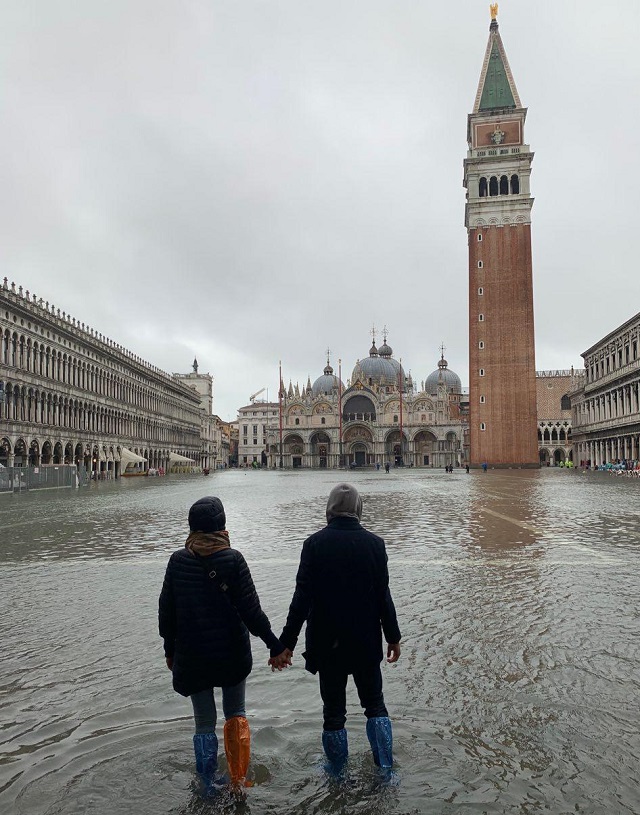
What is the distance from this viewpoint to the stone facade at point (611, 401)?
183 ft

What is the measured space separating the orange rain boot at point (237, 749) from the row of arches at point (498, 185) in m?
76.2

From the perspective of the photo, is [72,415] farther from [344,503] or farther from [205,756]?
[344,503]

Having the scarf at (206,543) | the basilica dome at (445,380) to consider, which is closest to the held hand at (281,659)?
the scarf at (206,543)

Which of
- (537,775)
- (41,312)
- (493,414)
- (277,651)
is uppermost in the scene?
(41,312)

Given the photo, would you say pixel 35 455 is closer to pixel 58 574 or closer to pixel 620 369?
pixel 58 574

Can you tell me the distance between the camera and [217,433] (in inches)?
5202

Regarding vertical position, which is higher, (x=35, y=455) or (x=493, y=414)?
(x=493, y=414)

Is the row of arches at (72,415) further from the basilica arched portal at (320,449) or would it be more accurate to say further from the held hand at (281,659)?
the basilica arched portal at (320,449)

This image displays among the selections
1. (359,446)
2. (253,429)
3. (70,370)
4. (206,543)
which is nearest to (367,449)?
(359,446)

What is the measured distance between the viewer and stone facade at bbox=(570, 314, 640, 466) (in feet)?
183

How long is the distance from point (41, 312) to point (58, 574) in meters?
43.1

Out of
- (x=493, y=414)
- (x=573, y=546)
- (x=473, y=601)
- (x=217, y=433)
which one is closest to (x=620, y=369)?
(x=493, y=414)

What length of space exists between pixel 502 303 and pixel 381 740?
236 feet

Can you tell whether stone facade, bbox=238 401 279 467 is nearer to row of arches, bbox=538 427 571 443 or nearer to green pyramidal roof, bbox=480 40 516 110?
row of arches, bbox=538 427 571 443
